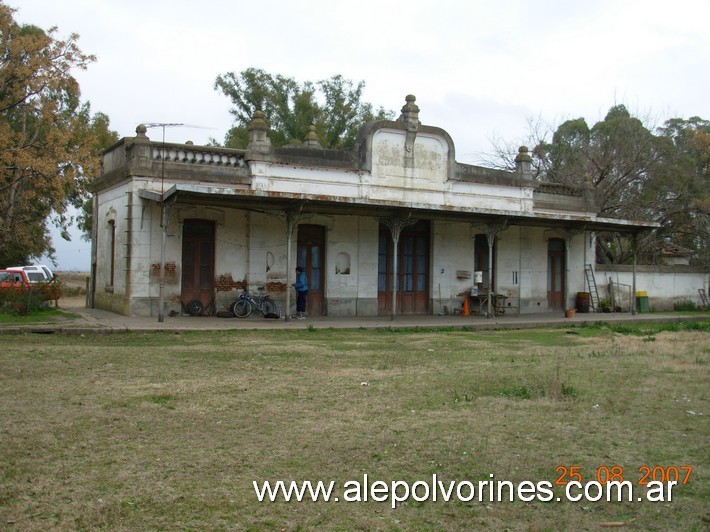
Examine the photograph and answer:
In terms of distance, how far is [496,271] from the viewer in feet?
72.7

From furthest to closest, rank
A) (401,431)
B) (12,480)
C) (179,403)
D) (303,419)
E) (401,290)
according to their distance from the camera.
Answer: (401,290) < (179,403) < (303,419) < (401,431) < (12,480)

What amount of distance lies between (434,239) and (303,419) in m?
15.1

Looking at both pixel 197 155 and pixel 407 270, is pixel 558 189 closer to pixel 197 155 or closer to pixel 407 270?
pixel 407 270

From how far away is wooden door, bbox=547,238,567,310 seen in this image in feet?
77.0

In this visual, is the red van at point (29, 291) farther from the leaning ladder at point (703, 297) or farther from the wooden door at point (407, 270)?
the leaning ladder at point (703, 297)

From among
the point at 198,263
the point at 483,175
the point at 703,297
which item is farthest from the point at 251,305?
the point at 703,297

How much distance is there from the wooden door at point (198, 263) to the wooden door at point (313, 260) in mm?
2491

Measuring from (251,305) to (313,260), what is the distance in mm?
2409

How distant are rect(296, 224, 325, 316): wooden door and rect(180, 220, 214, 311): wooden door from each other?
98.1 inches

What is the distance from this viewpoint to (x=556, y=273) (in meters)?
23.6

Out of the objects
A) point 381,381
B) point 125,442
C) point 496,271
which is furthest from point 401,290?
point 125,442

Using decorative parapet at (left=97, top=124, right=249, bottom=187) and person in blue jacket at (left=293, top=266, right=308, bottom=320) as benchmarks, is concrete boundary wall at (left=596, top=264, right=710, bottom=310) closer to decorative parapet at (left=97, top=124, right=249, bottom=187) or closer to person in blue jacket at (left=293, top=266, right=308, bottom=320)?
person in blue jacket at (left=293, top=266, right=308, bottom=320)

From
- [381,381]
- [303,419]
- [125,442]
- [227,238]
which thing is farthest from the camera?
[227,238]

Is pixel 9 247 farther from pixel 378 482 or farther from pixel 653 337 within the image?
pixel 378 482
